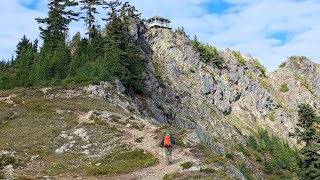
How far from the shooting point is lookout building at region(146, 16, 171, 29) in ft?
369

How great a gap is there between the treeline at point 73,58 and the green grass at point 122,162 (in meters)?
28.8

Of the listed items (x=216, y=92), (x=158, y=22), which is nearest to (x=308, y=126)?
(x=216, y=92)

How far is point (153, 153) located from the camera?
2606 cm

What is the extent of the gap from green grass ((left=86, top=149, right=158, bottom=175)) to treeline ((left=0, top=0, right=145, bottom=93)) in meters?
28.8

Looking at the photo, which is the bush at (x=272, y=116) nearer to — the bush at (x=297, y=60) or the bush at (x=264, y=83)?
the bush at (x=264, y=83)

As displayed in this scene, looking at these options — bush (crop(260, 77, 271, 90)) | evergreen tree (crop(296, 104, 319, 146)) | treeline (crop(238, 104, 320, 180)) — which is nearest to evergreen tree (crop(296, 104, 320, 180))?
evergreen tree (crop(296, 104, 319, 146))

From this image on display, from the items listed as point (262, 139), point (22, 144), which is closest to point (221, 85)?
point (262, 139)

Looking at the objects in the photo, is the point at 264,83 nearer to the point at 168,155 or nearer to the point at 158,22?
the point at 158,22

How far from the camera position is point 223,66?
Answer: 123 meters

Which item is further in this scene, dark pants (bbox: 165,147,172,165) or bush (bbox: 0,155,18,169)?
bush (bbox: 0,155,18,169)

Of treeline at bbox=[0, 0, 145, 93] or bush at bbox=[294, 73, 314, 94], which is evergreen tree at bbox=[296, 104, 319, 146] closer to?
treeline at bbox=[0, 0, 145, 93]

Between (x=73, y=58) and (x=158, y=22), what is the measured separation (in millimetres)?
50123

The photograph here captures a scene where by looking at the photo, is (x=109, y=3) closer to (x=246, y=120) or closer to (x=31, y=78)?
(x=31, y=78)

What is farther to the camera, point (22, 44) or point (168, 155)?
point (22, 44)
